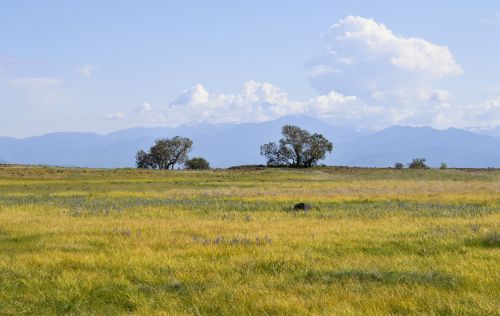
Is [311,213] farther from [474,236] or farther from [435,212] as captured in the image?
[474,236]

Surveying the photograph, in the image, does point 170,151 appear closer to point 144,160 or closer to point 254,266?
point 144,160

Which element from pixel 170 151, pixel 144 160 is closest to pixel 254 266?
pixel 170 151

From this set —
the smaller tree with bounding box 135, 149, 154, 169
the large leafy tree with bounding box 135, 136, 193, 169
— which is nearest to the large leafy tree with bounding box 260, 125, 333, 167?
the large leafy tree with bounding box 135, 136, 193, 169

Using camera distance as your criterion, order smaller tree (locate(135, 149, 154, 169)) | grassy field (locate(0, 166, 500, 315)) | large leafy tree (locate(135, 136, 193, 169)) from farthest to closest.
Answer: smaller tree (locate(135, 149, 154, 169))
large leafy tree (locate(135, 136, 193, 169))
grassy field (locate(0, 166, 500, 315))

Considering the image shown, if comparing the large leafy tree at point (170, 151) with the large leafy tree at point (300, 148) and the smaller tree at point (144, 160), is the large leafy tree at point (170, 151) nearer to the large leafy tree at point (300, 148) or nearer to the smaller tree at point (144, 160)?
the smaller tree at point (144, 160)

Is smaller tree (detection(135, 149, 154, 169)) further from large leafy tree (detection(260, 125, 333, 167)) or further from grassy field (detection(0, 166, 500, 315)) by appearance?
grassy field (detection(0, 166, 500, 315))

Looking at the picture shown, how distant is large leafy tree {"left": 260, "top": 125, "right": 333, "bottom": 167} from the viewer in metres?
103

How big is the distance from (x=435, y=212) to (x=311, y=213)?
223 inches

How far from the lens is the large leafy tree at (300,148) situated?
102562mm

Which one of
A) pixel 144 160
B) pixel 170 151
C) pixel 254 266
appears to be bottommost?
pixel 254 266

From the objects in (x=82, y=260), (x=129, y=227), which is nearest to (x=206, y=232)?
(x=129, y=227)

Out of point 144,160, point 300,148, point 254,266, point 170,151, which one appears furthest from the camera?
point 144,160

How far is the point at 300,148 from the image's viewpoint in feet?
342

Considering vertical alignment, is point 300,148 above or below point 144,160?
above
